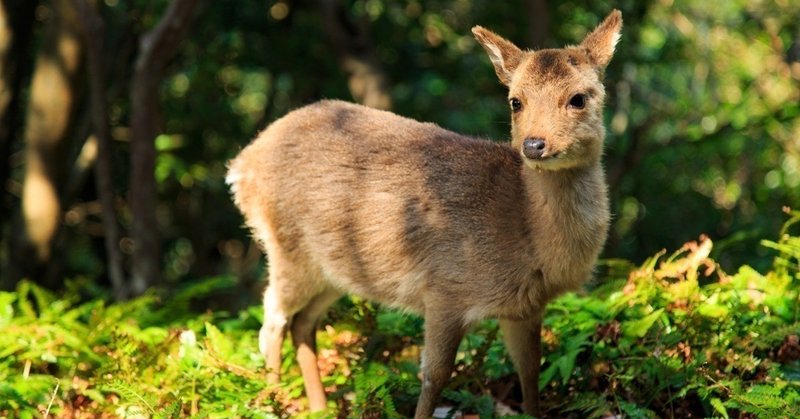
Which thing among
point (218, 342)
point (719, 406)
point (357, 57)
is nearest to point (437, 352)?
point (719, 406)

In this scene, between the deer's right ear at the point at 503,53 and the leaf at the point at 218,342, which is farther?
the leaf at the point at 218,342

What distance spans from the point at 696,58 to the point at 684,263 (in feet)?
25.1

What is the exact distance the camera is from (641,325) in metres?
6.05

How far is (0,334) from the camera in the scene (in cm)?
667

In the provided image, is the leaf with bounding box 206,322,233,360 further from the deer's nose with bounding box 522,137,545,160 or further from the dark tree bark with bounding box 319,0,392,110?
the dark tree bark with bounding box 319,0,392,110

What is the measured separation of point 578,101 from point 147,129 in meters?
4.14

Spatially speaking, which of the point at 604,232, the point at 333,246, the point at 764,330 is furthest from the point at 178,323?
the point at 764,330

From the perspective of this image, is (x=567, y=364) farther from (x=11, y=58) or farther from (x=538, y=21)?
(x=11, y=58)

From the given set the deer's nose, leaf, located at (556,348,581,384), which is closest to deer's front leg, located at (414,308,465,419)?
leaf, located at (556,348,581,384)

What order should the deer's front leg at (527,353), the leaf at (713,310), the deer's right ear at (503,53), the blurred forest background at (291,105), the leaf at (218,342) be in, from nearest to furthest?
the deer's right ear at (503,53), the deer's front leg at (527,353), the leaf at (713,310), the leaf at (218,342), the blurred forest background at (291,105)

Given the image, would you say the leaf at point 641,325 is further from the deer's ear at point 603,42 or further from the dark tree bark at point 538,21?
the dark tree bark at point 538,21

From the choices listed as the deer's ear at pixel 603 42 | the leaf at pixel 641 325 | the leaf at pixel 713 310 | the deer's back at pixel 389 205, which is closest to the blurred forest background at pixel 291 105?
the deer's back at pixel 389 205

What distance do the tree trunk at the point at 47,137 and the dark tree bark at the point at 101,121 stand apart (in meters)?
0.25

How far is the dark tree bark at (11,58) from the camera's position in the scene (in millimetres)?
10172
